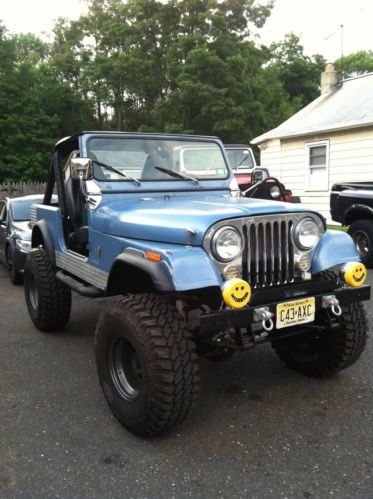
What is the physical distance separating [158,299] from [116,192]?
1.41m

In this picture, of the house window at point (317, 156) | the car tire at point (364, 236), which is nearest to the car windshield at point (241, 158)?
the house window at point (317, 156)

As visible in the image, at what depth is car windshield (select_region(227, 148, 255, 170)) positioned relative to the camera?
1139 centimetres

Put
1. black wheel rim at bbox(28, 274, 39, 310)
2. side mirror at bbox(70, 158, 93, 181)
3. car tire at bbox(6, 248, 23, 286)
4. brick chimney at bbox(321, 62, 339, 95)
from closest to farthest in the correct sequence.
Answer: side mirror at bbox(70, 158, 93, 181), black wheel rim at bbox(28, 274, 39, 310), car tire at bbox(6, 248, 23, 286), brick chimney at bbox(321, 62, 339, 95)

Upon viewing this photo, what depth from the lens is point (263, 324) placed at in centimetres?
272

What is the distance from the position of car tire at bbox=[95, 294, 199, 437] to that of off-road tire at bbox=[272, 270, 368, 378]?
3.81 ft

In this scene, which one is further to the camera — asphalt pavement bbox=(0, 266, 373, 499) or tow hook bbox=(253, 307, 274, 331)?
tow hook bbox=(253, 307, 274, 331)

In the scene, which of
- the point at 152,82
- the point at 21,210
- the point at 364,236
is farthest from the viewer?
the point at 152,82

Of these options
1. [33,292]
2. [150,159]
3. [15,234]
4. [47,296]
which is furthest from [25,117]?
[150,159]

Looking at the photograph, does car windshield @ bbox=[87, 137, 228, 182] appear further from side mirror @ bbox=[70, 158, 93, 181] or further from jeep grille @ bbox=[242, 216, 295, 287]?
jeep grille @ bbox=[242, 216, 295, 287]

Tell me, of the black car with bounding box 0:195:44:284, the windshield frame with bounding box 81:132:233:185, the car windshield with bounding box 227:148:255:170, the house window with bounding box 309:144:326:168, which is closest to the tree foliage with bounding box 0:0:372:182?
the house window with bounding box 309:144:326:168

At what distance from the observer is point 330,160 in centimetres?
1366

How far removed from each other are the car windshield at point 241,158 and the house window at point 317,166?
11.1 feet

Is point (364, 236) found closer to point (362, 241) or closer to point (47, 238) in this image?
point (362, 241)

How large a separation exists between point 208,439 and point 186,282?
1004mm
